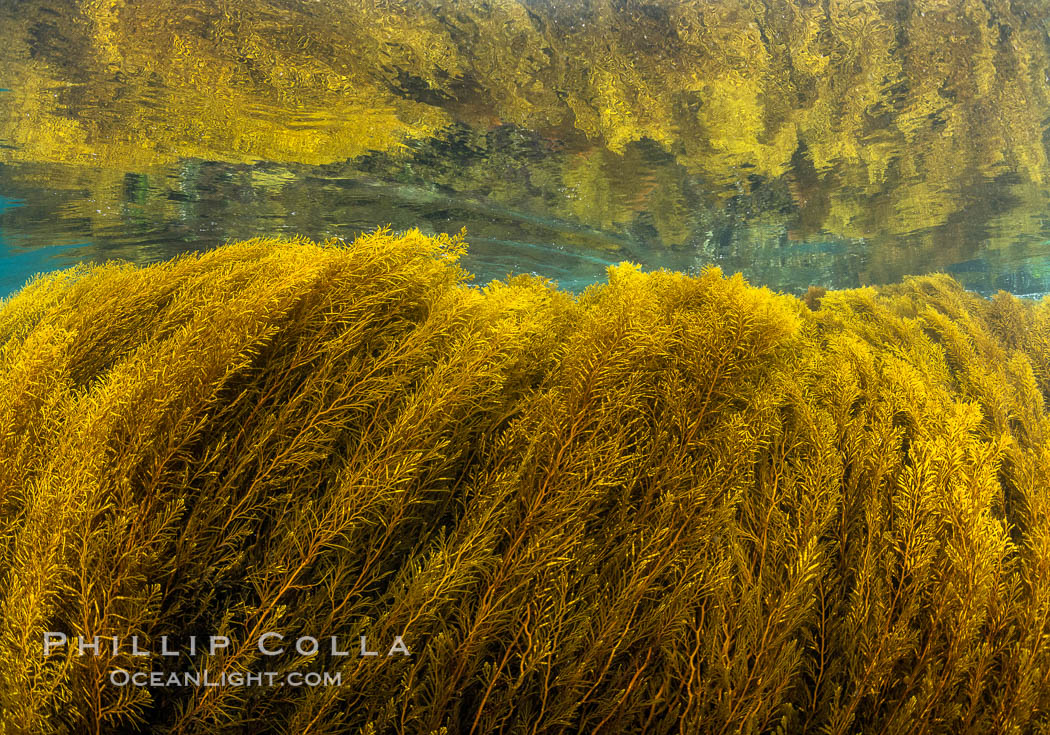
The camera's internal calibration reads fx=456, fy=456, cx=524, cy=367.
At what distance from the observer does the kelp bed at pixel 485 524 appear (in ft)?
3.34

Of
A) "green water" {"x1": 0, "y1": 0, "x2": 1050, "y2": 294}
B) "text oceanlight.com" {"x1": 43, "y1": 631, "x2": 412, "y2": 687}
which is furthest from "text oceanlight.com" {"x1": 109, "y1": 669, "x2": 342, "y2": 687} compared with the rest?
"green water" {"x1": 0, "y1": 0, "x2": 1050, "y2": 294}

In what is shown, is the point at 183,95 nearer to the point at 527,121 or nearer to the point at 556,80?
the point at 527,121

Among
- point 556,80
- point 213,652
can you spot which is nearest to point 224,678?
point 213,652

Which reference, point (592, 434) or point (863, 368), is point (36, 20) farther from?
point (863, 368)

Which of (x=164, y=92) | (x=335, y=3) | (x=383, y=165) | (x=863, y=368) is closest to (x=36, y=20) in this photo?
(x=164, y=92)

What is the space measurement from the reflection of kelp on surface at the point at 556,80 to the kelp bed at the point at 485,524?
525 cm

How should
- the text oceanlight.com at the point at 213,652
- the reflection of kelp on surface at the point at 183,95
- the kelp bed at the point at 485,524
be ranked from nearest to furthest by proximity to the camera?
the text oceanlight.com at the point at 213,652 < the kelp bed at the point at 485,524 < the reflection of kelp on surface at the point at 183,95

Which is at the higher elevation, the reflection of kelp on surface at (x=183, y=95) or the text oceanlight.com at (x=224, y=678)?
the reflection of kelp on surface at (x=183, y=95)

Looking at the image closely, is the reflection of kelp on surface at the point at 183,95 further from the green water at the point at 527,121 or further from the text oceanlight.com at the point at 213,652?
the text oceanlight.com at the point at 213,652

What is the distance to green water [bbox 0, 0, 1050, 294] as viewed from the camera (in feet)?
17.2

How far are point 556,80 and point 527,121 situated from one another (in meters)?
0.82

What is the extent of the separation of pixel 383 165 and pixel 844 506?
26.9 ft

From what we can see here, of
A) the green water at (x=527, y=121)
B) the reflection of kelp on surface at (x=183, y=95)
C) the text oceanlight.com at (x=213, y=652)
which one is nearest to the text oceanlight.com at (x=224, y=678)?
the text oceanlight.com at (x=213, y=652)

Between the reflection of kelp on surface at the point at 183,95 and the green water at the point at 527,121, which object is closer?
the reflection of kelp on surface at the point at 183,95
